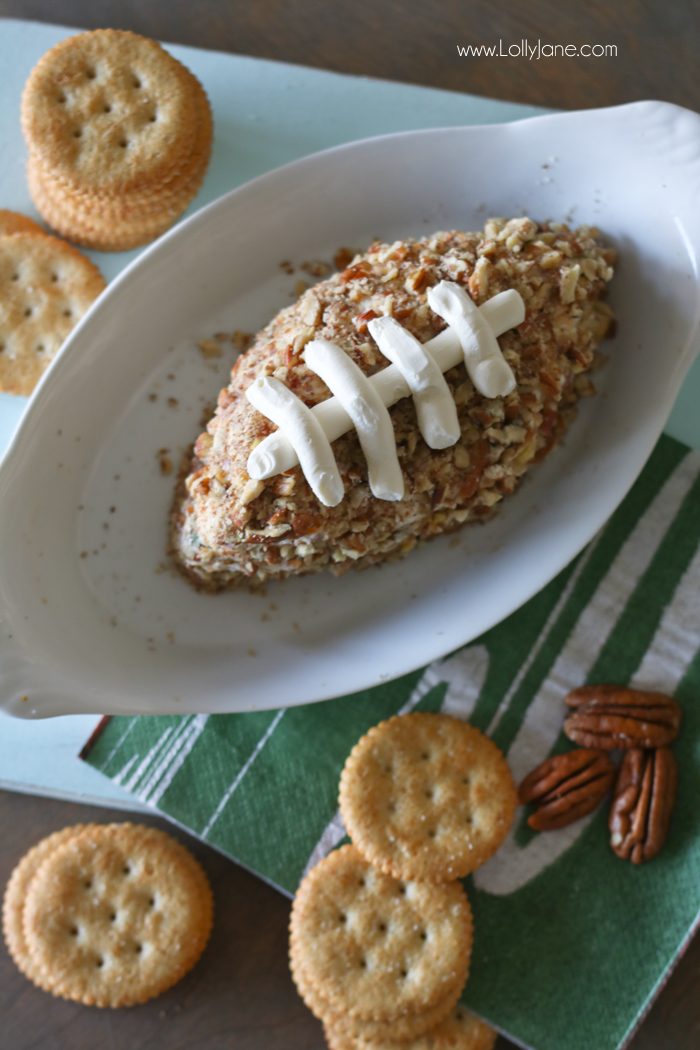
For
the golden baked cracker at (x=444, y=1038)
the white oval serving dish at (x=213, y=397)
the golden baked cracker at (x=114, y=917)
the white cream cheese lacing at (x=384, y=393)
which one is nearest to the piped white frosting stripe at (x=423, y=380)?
the white cream cheese lacing at (x=384, y=393)

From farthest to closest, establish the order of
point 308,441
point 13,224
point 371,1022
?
point 13,224, point 371,1022, point 308,441

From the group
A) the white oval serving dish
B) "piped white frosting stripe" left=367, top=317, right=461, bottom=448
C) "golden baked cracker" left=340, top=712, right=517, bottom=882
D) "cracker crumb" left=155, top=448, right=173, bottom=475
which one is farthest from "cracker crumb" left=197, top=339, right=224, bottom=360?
"golden baked cracker" left=340, top=712, right=517, bottom=882

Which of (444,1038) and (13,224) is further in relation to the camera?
(13,224)

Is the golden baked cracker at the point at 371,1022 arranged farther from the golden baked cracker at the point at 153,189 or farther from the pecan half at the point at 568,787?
the golden baked cracker at the point at 153,189

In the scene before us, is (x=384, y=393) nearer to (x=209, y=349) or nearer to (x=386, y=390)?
(x=386, y=390)

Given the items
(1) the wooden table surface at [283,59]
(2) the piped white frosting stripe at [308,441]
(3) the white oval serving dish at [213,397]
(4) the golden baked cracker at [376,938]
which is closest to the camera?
(2) the piped white frosting stripe at [308,441]

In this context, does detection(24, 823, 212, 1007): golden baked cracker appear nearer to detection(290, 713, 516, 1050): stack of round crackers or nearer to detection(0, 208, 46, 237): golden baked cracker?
detection(290, 713, 516, 1050): stack of round crackers

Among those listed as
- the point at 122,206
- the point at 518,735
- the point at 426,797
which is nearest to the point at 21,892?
the point at 426,797
